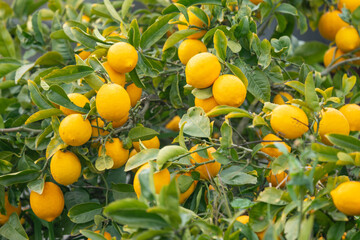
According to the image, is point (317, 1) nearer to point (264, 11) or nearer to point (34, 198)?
point (264, 11)

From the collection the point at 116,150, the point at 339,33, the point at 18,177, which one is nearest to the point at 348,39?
the point at 339,33

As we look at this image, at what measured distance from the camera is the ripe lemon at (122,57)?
938 mm

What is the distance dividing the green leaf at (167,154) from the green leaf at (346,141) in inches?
10.4

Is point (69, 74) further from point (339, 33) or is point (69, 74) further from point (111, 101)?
point (339, 33)

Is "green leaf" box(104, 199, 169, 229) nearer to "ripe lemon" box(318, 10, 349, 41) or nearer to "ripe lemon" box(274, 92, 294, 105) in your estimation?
"ripe lemon" box(274, 92, 294, 105)

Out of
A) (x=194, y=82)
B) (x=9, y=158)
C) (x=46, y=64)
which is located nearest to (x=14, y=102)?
(x=46, y=64)

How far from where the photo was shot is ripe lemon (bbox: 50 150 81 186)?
93cm

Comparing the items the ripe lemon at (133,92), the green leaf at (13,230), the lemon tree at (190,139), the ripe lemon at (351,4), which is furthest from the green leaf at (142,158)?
the ripe lemon at (351,4)

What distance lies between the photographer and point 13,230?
1075 mm

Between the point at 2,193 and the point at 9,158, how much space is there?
0.34 feet

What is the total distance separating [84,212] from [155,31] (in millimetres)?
457

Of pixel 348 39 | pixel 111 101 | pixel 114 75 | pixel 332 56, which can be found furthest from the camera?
pixel 332 56

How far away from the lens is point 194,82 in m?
0.92

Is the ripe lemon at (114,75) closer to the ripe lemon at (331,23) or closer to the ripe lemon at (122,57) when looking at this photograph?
the ripe lemon at (122,57)
